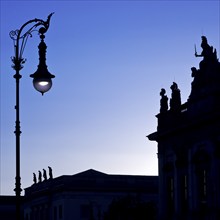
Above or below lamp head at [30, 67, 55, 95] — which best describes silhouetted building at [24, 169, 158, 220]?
above

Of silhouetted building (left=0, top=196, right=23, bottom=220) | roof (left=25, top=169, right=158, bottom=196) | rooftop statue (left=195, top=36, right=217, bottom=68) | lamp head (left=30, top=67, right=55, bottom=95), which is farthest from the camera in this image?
silhouetted building (left=0, top=196, right=23, bottom=220)

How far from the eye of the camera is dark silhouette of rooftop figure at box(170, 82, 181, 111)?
50031 millimetres

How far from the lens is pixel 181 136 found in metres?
48.8

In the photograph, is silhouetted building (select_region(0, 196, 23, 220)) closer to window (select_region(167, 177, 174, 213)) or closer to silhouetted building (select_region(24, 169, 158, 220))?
silhouetted building (select_region(24, 169, 158, 220))

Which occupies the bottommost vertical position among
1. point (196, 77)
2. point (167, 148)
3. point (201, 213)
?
point (201, 213)

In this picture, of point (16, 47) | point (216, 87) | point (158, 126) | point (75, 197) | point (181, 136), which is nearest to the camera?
point (16, 47)

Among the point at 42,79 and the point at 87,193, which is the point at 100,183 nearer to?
the point at 87,193

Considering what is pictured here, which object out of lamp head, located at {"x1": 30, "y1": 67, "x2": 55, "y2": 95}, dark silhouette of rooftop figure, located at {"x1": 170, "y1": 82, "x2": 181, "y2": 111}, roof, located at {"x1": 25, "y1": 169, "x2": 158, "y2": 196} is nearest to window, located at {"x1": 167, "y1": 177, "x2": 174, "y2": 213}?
dark silhouette of rooftop figure, located at {"x1": 170, "y1": 82, "x2": 181, "y2": 111}

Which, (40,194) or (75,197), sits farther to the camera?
(40,194)

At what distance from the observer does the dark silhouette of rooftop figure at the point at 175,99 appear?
50.0 meters

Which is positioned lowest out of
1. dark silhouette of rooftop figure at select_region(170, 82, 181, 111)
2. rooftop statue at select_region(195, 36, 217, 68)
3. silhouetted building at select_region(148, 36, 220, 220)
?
silhouetted building at select_region(148, 36, 220, 220)

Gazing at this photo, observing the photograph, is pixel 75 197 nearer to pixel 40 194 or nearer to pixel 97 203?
pixel 97 203

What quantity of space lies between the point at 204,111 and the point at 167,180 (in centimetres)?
717

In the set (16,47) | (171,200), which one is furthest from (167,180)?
(16,47)
